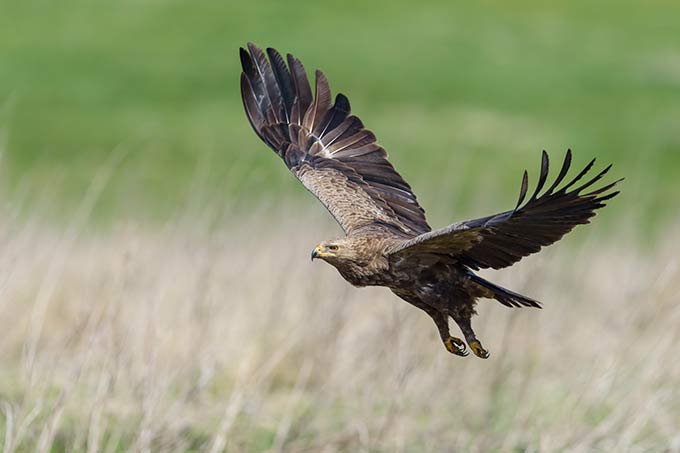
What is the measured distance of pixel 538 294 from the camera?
23.8ft

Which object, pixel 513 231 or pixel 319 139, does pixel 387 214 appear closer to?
pixel 319 139

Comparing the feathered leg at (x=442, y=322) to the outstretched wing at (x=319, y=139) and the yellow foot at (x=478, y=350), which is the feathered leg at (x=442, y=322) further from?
the outstretched wing at (x=319, y=139)

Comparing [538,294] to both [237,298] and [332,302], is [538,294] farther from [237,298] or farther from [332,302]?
[237,298]

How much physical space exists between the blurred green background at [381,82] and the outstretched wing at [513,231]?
39.1 feet

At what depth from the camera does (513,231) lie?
4.43 meters

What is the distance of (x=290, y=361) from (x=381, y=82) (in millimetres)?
15209

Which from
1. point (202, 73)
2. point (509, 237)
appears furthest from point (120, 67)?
point (509, 237)

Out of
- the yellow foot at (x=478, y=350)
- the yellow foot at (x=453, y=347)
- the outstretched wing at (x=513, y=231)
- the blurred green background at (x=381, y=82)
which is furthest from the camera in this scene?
the blurred green background at (x=381, y=82)

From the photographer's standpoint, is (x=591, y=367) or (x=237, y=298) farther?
(x=237, y=298)

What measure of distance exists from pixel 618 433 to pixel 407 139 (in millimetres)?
13699

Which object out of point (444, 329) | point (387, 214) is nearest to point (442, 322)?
point (444, 329)

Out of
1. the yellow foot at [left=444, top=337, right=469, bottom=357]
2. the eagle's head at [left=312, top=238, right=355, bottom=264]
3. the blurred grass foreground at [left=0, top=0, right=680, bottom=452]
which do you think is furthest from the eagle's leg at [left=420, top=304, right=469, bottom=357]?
the blurred grass foreground at [left=0, top=0, right=680, bottom=452]

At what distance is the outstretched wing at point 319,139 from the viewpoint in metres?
5.90

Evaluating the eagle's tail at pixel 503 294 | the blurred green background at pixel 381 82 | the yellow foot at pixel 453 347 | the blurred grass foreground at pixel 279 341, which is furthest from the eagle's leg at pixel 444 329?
the blurred green background at pixel 381 82
